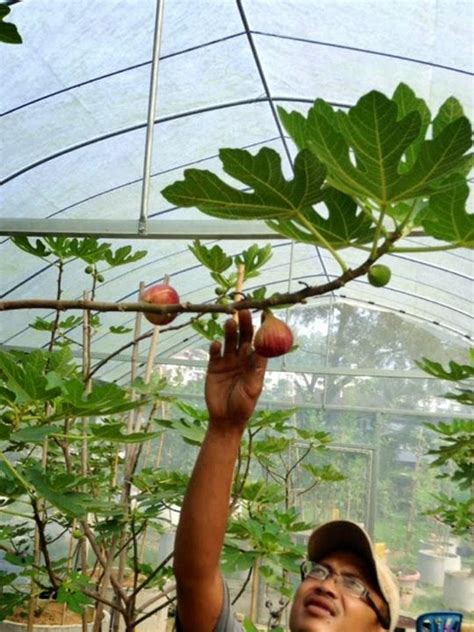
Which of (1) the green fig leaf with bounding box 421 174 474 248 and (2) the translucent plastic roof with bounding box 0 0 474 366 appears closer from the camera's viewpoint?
(1) the green fig leaf with bounding box 421 174 474 248

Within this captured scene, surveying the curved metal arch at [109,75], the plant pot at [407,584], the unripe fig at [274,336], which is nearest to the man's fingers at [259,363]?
the unripe fig at [274,336]

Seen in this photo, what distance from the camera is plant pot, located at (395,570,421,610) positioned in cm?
711

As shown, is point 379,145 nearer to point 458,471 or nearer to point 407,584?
point 458,471

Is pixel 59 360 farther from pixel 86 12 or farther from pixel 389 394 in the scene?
pixel 389 394

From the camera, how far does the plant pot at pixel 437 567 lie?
23.2 feet

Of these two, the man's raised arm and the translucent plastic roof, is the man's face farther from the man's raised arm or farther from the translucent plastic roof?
the translucent plastic roof

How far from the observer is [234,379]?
0.97 metres

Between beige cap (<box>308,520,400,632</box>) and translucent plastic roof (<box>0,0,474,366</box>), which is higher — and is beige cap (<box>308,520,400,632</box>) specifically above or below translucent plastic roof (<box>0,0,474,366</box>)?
below

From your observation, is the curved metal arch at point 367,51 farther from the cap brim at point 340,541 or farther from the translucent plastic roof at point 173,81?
the cap brim at point 340,541

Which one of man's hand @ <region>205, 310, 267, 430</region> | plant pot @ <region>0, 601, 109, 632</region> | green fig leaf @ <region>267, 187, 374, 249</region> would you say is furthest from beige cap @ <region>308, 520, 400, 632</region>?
plant pot @ <region>0, 601, 109, 632</region>

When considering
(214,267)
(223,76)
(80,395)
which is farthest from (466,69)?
(80,395)

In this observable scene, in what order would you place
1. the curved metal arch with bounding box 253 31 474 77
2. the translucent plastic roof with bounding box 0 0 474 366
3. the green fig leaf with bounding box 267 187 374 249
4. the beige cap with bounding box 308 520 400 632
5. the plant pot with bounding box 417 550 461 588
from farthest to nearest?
the plant pot with bounding box 417 550 461 588, the curved metal arch with bounding box 253 31 474 77, the translucent plastic roof with bounding box 0 0 474 366, the beige cap with bounding box 308 520 400 632, the green fig leaf with bounding box 267 187 374 249

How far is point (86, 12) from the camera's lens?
300cm

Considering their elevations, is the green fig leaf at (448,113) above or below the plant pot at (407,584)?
below
